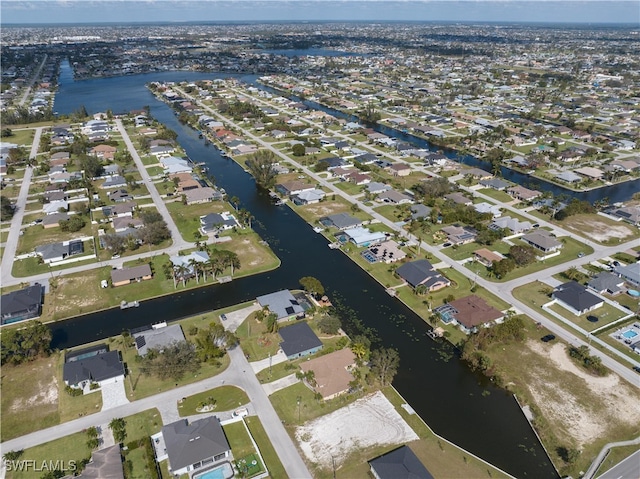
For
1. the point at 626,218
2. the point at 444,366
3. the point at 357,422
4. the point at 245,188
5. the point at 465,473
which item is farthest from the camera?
the point at 245,188

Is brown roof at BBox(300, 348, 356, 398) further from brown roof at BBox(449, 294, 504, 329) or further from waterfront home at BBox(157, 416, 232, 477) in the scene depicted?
brown roof at BBox(449, 294, 504, 329)

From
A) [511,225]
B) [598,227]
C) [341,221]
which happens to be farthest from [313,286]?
[598,227]

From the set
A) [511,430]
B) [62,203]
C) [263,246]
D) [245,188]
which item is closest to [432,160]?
[245,188]

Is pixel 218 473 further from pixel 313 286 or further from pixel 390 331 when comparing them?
pixel 313 286

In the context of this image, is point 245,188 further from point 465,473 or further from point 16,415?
point 465,473

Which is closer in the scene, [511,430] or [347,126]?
[511,430]
